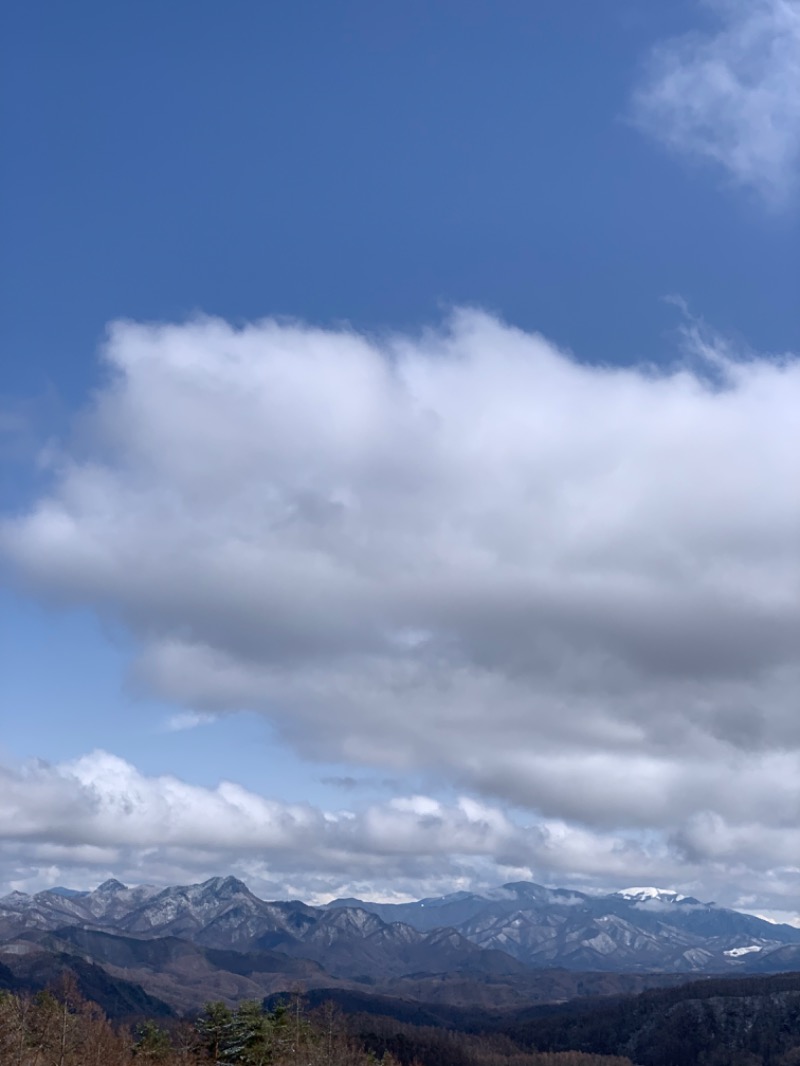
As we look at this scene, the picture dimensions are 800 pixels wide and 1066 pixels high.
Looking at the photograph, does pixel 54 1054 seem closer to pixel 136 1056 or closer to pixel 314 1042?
pixel 136 1056

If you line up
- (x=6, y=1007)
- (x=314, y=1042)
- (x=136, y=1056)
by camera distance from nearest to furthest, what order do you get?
(x=6, y=1007), (x=136, y=1056), (x=314, y=1042)

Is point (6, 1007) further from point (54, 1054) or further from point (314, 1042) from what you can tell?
point (314, 1042)

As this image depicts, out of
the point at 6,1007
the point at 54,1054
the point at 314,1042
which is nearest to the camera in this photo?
the point at 54,1054

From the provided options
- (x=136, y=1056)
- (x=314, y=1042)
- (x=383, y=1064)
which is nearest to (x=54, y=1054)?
(x=136, y=1056)

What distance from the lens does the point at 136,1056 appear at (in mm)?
150375

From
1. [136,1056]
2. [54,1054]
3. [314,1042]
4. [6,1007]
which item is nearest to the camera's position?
[54,1054]

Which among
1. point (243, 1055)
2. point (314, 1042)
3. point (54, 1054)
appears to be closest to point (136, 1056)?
point (243, 1055)

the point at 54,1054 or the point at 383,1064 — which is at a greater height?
the point at 54,1054

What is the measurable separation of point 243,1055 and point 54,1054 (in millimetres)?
34609

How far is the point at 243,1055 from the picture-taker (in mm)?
151875

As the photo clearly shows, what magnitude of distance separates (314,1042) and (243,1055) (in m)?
33.4

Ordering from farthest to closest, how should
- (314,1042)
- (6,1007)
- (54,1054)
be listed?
(314,1042), (6,1007), (54,1054)

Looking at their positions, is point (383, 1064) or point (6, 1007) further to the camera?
point (383, 1064)

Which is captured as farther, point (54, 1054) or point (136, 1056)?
point (136, 1056)
